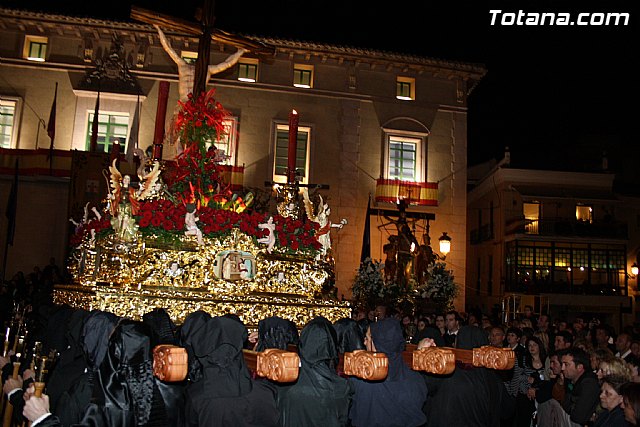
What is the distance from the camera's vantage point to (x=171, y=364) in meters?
3.15

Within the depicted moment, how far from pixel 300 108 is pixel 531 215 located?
14638 mm

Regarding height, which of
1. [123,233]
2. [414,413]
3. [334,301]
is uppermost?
[123,233]

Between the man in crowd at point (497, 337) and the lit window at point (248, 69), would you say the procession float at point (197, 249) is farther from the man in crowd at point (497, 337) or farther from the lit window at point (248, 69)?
the lit window at point (248, 69)

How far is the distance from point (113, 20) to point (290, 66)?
6.98 metres

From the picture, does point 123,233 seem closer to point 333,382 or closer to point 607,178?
point 333,382

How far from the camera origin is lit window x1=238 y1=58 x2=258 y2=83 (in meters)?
24.3

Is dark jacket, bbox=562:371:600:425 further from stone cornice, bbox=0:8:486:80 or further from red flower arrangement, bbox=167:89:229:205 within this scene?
stone cornice, bbox=0:8:486:80

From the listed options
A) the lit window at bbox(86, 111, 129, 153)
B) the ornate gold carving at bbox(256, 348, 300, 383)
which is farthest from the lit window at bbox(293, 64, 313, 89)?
the ornate gold carving at bbox(256, 348, 300, 383)

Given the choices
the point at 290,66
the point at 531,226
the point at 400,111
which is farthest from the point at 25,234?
the point at 531,226

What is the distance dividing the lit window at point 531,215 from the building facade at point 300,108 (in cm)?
726

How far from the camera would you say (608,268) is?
101 feet

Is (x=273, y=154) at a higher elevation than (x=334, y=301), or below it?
higher

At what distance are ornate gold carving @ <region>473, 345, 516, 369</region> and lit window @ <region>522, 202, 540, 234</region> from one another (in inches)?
1063

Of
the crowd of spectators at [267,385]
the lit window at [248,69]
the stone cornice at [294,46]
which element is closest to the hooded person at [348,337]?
the crowd of spectators at [267,385]
